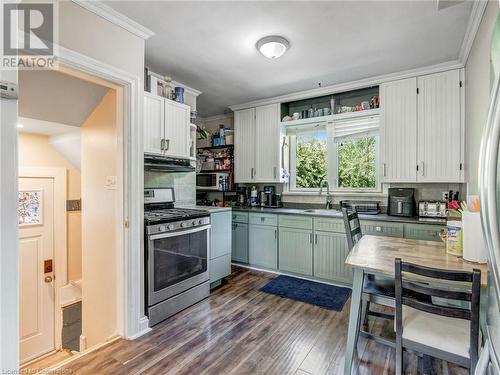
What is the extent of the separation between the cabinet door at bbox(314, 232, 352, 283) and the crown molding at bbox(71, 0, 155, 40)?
2.79 m

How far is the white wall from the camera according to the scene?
1.73m

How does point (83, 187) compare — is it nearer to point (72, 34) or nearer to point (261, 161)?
point (72, 34)

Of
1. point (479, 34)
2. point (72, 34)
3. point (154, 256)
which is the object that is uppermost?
point (479, 34)

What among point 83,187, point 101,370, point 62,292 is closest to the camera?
point 101,370

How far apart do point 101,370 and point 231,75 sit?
3057 mm

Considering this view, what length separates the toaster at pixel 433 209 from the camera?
288cm

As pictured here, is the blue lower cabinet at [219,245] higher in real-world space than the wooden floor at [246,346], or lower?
higher

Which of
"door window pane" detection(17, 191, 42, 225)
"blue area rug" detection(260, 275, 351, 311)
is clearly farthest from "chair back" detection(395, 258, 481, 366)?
"door window pane" detection(17, 191, 42, 225)

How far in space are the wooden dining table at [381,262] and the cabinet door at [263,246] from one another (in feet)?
5.73

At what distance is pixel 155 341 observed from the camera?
6.77 feet

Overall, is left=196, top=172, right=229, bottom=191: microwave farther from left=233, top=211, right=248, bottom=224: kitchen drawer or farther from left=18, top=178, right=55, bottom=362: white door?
left=18, top=178, right=55, bottom=362: white door

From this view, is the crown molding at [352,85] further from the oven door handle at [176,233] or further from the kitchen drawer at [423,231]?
the oven door handle at [176,233]

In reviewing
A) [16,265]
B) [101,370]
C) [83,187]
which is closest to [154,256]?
[101,370]

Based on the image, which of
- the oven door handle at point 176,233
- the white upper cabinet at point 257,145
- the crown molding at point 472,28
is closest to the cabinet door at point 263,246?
the white upper cabinet at point 257,145
